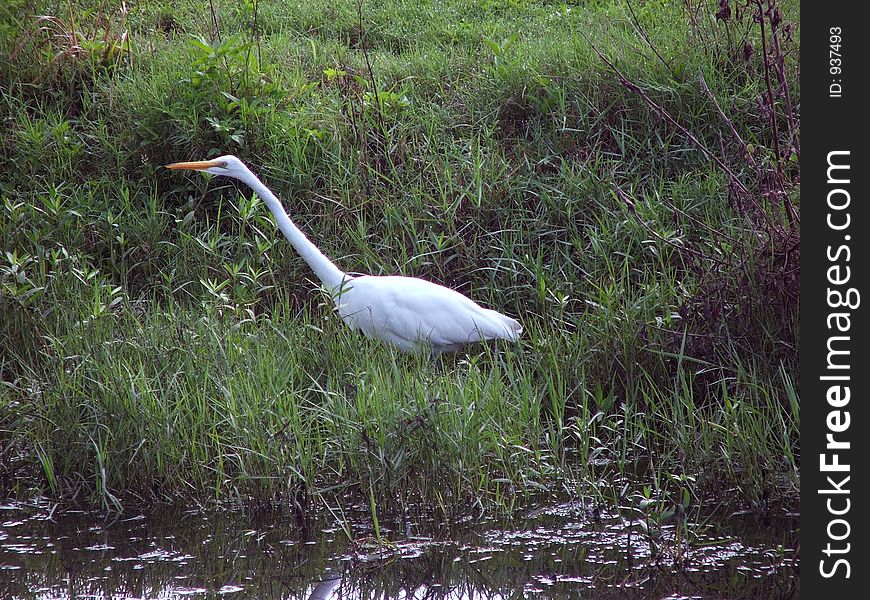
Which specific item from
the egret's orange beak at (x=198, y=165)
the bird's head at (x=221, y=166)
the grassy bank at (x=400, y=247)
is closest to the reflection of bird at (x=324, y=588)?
the grassy bank at (x=400, y=247)

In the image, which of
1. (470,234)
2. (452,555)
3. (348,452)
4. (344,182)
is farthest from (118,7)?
(452,555)

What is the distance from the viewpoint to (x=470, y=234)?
5684mm

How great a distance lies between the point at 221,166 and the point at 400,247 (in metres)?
1.07

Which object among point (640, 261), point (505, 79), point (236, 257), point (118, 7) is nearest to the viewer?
point (640, 261)

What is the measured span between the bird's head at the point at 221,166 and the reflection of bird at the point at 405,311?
0.14 metres

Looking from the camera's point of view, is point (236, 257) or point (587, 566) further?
point (236, 257)

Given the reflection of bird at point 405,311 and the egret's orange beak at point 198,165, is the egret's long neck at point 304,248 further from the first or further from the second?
the egret's orange beak at point 198,165

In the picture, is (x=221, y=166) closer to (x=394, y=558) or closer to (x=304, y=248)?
(x=304, y=248)

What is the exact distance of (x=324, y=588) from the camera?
9.87 ft

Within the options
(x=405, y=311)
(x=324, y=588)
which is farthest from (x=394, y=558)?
(x=405, y=311)

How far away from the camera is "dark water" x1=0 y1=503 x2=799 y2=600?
2986mm

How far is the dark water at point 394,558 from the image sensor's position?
2986 mm

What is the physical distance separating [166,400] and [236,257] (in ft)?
6.05

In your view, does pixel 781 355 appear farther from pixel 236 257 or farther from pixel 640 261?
pixel 236 257
